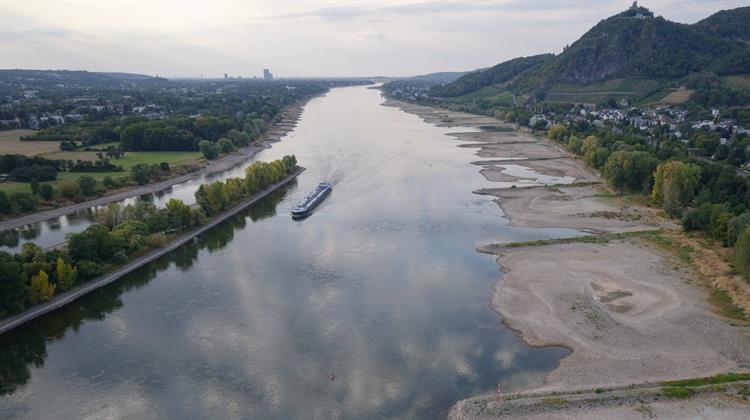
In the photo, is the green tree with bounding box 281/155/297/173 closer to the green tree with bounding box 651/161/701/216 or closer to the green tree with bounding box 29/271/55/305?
the green tree with bounding box 29/271/55/305

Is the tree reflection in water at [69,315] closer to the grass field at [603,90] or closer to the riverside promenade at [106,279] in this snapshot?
the riverside promenade at [106,279]

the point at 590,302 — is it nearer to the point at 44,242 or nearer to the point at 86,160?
the point at 44,242

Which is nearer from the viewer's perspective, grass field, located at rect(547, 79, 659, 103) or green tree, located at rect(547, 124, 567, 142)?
green tree, located at rect(547, 124, 567, 142)

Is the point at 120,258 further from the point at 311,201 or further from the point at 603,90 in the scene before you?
the point at 603,90

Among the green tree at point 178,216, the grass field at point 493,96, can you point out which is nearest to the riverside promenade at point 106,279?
the green tree at point 178,216

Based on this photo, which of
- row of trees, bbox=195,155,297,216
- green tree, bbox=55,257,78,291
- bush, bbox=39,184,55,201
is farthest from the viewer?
bush, bbox=39,184,55,201

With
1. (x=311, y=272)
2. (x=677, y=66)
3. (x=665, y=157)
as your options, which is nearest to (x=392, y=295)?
(x=311, y=272)

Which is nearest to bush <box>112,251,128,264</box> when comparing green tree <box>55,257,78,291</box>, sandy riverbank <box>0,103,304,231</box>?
green tree <box>55,257,78,291</box>
